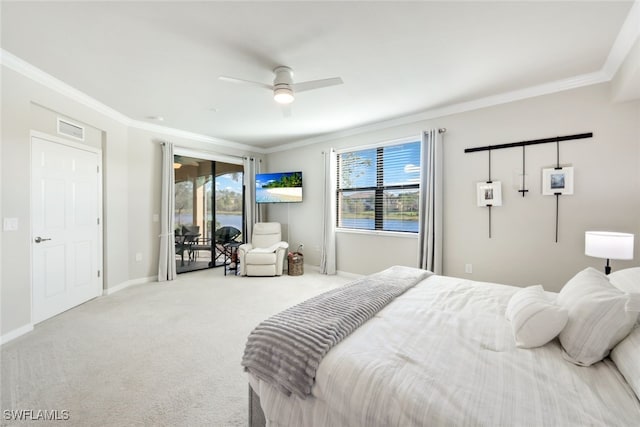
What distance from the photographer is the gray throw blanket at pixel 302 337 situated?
119cm

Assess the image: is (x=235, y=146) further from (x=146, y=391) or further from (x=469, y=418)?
(x=469, y=418)

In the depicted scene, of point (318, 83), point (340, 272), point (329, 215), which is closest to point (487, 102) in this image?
point (318, 83)

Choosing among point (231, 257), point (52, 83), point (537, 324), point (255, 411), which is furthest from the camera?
point (231, 257)

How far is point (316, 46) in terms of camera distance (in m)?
2.35

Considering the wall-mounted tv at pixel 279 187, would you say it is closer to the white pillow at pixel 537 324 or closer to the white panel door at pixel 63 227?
the white panel door at pixel 63 227

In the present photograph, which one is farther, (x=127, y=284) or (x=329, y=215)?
(x=329, y=215)

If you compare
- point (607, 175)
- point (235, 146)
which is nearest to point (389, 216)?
point (607, 175)

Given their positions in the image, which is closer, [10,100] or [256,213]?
[10,100]

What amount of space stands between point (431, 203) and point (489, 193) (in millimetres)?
711

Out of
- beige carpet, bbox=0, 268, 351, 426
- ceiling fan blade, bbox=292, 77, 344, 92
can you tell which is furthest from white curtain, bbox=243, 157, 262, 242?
ceiling fan blade, bbox=292, 77, 344, 92

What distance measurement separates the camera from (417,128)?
4.08 meters

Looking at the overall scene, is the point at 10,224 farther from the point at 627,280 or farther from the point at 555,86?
the point at 555,86

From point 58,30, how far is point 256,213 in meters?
4.26

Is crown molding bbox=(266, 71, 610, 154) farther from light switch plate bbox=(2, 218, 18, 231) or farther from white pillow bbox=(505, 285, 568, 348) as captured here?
light switch plate bbox=(2, 218, 18, 231)
